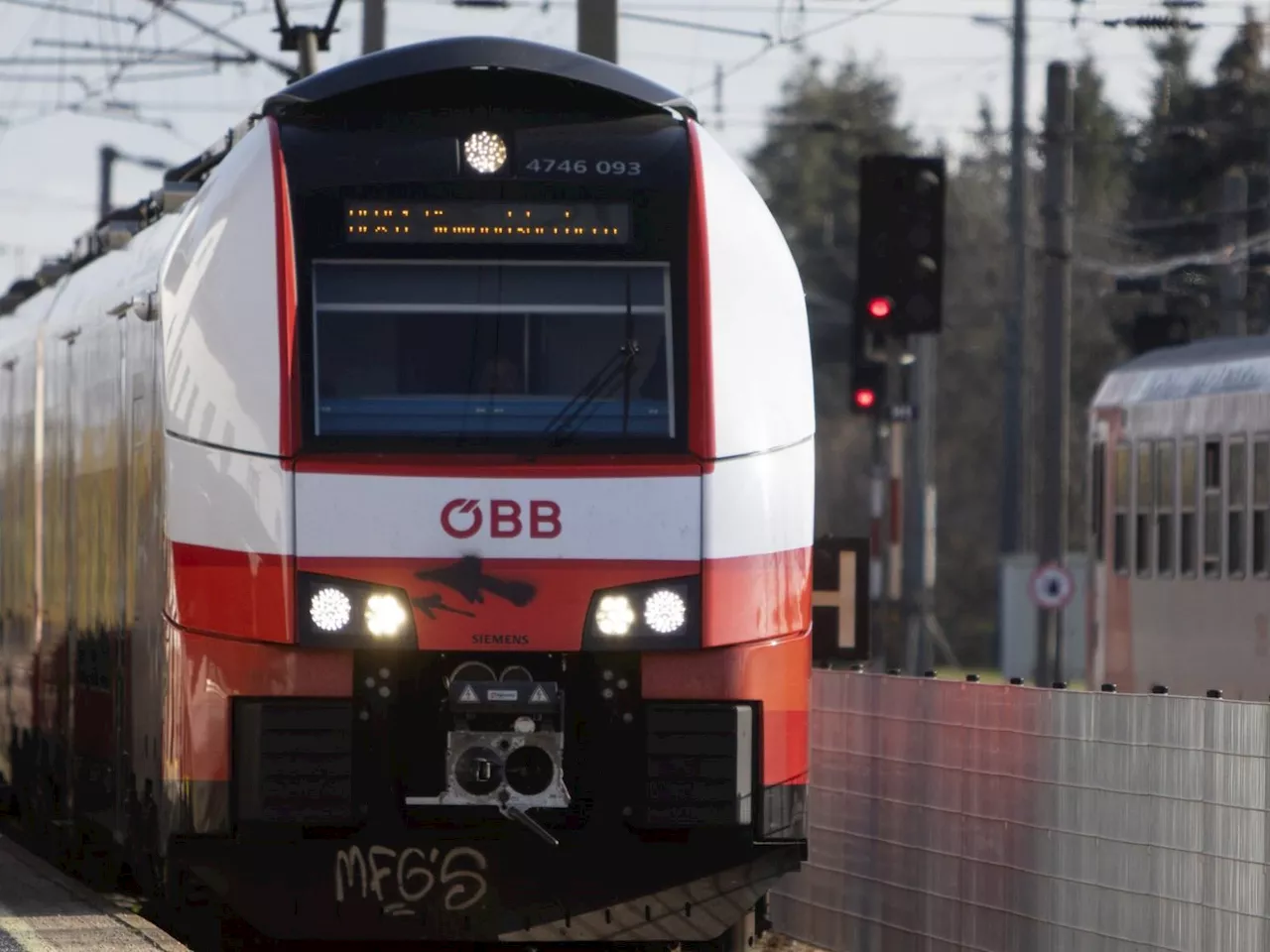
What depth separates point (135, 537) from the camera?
46.1ft

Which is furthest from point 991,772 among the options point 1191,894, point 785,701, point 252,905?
point 252,905

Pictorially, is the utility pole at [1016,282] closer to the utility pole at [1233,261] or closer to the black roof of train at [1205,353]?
the utility pole at [1233,261]

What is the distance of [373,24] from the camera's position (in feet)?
89.7

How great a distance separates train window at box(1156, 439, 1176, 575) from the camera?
25.9 meters

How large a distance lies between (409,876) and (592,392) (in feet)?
6.00

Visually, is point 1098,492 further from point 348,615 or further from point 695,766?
point 348,615

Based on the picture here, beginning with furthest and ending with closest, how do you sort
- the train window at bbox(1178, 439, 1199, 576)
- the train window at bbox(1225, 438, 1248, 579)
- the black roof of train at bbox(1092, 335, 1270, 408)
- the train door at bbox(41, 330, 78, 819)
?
the train window at bbox(1178, 439, 1199, 576)
the black roof of train at bbox(1092, 335, 1270, 408)
the train window at bbox(1225, 438, 1248, 579)
the train door at bbox(41, 330, 78, 819)

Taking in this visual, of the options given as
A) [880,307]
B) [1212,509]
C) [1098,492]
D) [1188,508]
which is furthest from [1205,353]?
[880,307]

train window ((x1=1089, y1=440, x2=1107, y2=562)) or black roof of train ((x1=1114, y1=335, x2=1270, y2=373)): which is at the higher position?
black roof of train ((x1=1114, y1=335, x2=1270, y2=373))

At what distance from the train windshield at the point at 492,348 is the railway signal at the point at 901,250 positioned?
7456 millimetres

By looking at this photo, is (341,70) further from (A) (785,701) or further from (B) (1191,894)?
(B) (1191,894)

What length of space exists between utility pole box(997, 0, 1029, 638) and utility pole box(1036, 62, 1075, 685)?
2.68 metres

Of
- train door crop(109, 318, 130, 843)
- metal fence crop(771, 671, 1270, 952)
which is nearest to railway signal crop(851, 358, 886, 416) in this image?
metal fence crop(771, 671, 1270, 952)

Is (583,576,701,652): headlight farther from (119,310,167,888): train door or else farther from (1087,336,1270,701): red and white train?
(1087,336,1270,701): red and white train
